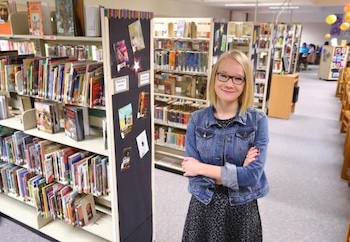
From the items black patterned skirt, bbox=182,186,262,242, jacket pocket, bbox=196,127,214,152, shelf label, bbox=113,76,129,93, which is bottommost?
black patterned skirt, bbox=182,186,262,242

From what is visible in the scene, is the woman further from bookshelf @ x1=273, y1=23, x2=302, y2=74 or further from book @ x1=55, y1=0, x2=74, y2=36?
bookshelf @ x1=273, y1=23, x2=302, y2=74

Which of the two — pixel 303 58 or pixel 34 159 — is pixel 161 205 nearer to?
pixel 34 159

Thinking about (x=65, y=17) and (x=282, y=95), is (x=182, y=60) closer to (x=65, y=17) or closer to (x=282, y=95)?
(x=65, y=17)

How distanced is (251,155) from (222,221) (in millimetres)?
405

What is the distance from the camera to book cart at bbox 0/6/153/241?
6.06 feet

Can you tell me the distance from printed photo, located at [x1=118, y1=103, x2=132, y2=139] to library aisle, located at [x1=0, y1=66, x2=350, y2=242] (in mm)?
1199

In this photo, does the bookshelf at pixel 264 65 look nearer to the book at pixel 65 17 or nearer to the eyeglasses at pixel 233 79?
the book at pixel 65 17

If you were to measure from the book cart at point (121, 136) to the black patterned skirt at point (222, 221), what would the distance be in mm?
705

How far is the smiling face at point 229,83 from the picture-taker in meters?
1.35

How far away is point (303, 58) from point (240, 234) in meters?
15.3

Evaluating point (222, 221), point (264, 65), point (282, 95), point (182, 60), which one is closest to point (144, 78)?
point (222, 221)

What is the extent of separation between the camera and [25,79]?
2363 mm

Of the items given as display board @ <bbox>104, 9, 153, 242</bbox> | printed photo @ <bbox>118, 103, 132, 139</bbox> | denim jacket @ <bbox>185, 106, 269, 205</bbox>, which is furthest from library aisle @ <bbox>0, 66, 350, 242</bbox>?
denim jacket @ <bbox>185, 106, 269, 205</bbox>

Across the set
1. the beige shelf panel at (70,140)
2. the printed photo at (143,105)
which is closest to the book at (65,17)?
the printed photo at (143,105)
